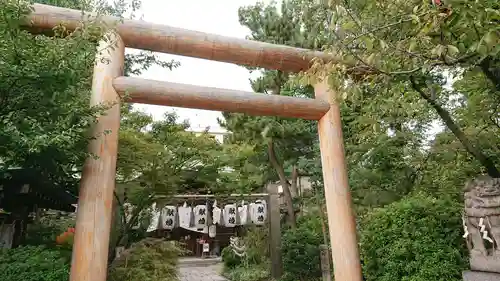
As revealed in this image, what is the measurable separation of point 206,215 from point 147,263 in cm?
663

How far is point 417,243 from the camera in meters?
4.62

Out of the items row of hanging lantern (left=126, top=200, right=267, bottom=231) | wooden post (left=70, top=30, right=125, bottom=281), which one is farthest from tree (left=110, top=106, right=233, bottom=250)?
row of hanging lantern (left=126, top=200, right=267, bottom=231)

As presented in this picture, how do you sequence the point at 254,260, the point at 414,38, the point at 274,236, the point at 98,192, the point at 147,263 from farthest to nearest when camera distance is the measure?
the point at 254,260
the point at 274,236
the point at 147,263
the point at 98,192
the point at 414,38

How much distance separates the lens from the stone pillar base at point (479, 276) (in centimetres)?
362

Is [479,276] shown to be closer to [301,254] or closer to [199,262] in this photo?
[301,254]

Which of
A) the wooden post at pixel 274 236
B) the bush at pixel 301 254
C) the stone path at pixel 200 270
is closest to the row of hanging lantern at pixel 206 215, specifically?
the stone path at pixel 200 270

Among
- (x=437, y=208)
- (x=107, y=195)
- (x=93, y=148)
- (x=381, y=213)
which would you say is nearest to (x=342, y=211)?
(x=381, y=213)

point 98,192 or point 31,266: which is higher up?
point 98,192

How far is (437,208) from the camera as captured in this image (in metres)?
4.95

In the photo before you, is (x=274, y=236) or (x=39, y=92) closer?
(x=39, y=92)

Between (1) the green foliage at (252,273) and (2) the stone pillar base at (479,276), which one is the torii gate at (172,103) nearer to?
(2) the stone pillar base at (479,276)

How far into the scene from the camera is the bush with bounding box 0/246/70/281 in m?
3.07

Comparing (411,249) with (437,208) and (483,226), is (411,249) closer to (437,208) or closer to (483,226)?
(437,208)

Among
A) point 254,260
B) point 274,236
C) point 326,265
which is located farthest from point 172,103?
point 254,260
